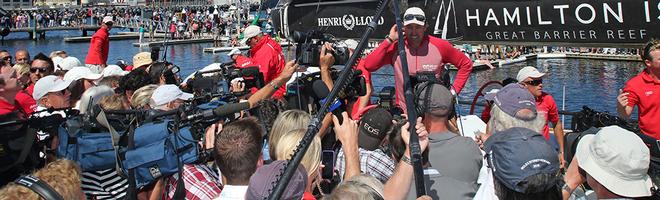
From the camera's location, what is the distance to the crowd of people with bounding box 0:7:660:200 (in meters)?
2.56

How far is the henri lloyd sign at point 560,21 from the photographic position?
14.2 ft

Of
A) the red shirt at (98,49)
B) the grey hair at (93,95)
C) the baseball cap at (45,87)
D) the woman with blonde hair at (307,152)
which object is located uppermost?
the red shirt at (98,49)

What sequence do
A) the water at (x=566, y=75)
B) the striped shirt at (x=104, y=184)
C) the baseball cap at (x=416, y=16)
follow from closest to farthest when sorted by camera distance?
1. the striped shirt at (x=104, y=184)
2. the baseball cap at (x=416, y=16)
3. the water at (x=566, y=75)

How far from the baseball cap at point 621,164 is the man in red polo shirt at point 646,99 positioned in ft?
7.56

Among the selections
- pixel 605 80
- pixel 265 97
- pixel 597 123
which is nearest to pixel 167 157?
pixel 265 97

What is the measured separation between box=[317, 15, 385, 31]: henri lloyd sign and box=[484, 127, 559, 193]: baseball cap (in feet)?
11.0

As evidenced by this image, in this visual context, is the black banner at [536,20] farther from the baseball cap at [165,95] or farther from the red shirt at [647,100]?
the baseball cap at [165,95]

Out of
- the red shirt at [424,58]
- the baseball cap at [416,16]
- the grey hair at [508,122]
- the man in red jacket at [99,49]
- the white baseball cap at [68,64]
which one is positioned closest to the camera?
the grey hair at [508,122]

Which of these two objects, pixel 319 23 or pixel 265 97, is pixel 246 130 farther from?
pixel 319 23

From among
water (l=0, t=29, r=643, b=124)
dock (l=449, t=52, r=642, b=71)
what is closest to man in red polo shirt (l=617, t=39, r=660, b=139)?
water (l=0, t=29, r=643, b=124)

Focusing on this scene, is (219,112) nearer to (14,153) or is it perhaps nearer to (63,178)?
A: (63,178)

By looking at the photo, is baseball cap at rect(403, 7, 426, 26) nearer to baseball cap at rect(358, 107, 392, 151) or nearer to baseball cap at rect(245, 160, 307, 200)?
baseball cap at rect(358, 107, 392, 151)

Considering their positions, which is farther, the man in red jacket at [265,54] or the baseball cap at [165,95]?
the man in red jacket at [265,54]

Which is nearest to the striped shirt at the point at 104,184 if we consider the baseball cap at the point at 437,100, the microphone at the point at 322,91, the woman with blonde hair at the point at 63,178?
the woman with blonde hair at the point at 63,178
